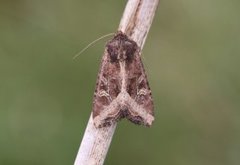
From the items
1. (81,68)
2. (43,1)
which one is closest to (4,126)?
(81,68)

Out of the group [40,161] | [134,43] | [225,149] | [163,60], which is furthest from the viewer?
[163,60]

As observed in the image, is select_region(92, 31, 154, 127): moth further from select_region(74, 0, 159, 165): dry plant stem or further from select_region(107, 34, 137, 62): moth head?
select_region(74, 0, 159, 165): dry plant stem

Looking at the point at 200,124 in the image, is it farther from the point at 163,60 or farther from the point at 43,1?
the point at 43,1

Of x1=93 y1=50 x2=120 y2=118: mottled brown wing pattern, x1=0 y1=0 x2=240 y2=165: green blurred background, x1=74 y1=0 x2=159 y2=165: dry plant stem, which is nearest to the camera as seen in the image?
x1=74 y1=0 x2=159 y2=165: dry plant stem

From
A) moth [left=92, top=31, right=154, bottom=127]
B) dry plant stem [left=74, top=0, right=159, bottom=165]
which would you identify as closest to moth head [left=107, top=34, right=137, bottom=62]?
moth [left=92, top=31, right=154, bottom=127]

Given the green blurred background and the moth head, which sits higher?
the green blurred background

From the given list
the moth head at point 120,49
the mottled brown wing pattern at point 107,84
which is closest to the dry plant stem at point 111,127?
the moth head at point 120,49
